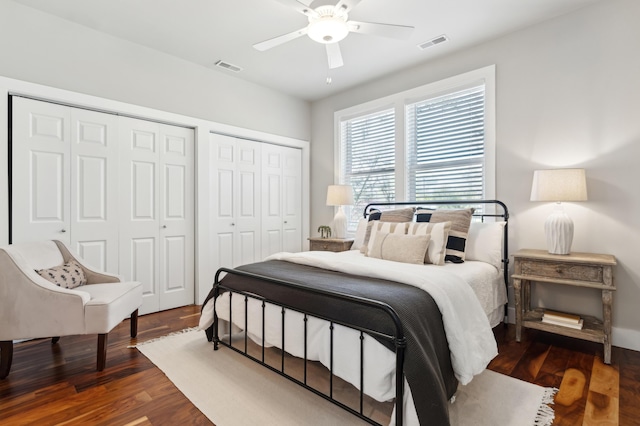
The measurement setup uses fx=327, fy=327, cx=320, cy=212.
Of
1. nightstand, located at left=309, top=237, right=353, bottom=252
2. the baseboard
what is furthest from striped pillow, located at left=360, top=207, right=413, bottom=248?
the baseboard

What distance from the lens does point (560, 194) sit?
8.35ft

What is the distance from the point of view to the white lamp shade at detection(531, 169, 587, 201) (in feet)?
8.23

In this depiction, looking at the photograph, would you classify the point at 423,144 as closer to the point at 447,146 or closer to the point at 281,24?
the point at 447,146

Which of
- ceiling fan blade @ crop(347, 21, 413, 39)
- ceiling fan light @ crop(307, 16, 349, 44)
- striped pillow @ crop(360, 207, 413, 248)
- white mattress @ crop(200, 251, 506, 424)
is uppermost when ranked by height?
ceiling fan blade @ crop(347, 21, 413, 39)

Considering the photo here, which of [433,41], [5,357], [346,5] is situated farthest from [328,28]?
[5,357]

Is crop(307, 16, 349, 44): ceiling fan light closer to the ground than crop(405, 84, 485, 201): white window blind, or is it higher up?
higher up

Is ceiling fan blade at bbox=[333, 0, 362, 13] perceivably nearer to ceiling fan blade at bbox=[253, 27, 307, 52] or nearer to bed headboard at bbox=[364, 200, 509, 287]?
ceiling fan blade at bbox=[253, 27, 307, 52]

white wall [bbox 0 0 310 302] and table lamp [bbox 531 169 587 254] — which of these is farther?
white wall [bbox 0 0 310 302]

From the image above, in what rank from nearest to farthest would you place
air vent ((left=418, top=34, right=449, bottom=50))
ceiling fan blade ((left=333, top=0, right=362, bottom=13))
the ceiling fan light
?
ceiling fan blade ((left=333, top=0, right=362, bottom=13))
the ceiling fan light
air vent ((left=418, top=34, right=449, bottom=50))

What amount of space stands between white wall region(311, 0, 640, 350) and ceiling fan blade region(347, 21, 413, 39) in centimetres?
143

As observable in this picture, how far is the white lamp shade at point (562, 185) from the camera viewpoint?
2510 millimetres

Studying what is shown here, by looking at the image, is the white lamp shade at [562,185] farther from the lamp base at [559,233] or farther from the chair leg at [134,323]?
the chair leg at [134,323]

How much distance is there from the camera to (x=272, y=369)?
2055 millimetres

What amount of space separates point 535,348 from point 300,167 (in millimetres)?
3608
